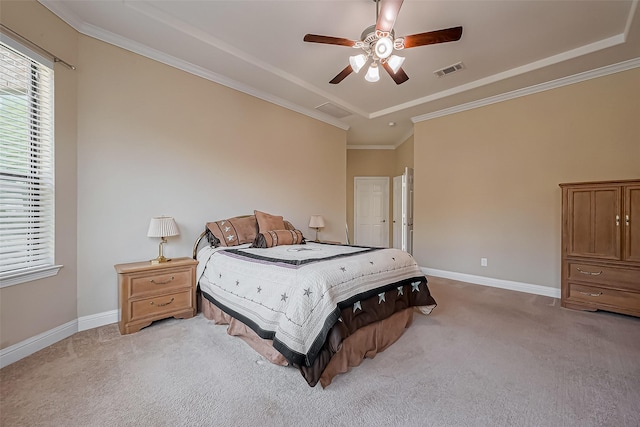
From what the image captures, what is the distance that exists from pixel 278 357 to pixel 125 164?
247 centimetres

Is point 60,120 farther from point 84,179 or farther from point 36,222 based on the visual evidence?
point 36,222

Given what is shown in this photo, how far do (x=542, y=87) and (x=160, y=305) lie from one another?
5.43 meters

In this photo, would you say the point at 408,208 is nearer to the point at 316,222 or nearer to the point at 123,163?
the point at 316,222

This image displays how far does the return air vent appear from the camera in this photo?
14.9 feet

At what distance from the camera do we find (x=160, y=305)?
263cm

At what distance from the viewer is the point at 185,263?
9.12 feet

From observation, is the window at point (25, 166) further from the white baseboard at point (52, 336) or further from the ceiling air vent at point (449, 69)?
the ceiling air vent at point (449, 69)

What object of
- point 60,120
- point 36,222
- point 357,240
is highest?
point 60,120

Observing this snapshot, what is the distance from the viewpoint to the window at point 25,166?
2.00 metres

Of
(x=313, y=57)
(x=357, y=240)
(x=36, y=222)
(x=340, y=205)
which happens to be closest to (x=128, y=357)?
(x=36, y=222)

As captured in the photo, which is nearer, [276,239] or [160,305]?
[160,305]

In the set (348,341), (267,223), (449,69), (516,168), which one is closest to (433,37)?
(449,69)

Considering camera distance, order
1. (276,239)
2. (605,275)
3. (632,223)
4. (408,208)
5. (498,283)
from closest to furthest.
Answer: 1. (632,223)
2. (605,275)
3. (276,239)
4. (498,283)
5. (408,208)

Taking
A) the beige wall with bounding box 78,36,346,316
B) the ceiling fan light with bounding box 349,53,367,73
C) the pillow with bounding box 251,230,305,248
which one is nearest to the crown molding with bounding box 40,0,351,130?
the beige wall with bounding box 78,36,346,316
